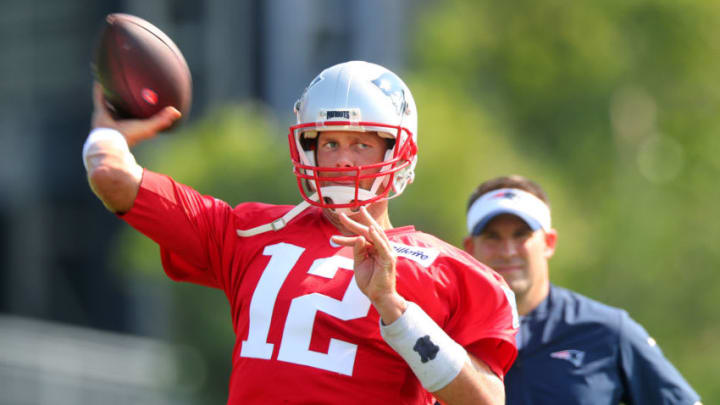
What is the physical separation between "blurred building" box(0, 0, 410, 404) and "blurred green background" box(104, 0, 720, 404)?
5.53 metres

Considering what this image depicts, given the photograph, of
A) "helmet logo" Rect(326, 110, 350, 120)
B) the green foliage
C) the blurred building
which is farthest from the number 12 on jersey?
the blurred building

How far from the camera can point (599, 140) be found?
35.3 feet

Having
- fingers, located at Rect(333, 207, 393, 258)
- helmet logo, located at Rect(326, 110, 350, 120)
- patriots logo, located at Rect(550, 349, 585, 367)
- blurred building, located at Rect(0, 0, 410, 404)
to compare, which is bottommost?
blurred building, located at Rect(0, 0, 410, 404)

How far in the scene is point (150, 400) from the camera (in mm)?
14141

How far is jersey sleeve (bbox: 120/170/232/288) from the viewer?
2965mm

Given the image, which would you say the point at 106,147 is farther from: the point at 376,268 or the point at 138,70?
the point at 376,268

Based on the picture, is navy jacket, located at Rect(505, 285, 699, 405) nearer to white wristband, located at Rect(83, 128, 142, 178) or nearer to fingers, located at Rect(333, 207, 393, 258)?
fingers, located at Rect(333, 207, 393, 258)

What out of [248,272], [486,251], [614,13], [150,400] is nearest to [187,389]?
[150,400]

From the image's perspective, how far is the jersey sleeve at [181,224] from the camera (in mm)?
2965

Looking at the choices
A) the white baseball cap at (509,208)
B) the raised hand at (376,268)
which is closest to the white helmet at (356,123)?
the raised hand at (376,268)

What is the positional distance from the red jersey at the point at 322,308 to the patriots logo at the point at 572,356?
1.02 meters

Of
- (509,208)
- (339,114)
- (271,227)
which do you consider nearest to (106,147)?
(271,227)

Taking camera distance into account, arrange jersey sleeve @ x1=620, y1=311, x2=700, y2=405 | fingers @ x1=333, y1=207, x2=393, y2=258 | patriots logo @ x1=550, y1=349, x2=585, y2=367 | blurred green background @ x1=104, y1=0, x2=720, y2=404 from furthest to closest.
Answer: blurred green background @ x1=104, y1=0, x2=720, y2=404 → patriots logo @ x1=550, y1=349, x2=585, y2=367 → jersey sleeve @ x1=620, y1=311, x2=700, y2=405 → fingers @ x1=333, y1=207, x2=393, y2=258

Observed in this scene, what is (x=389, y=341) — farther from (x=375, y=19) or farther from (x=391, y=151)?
(x=375, y=19)
